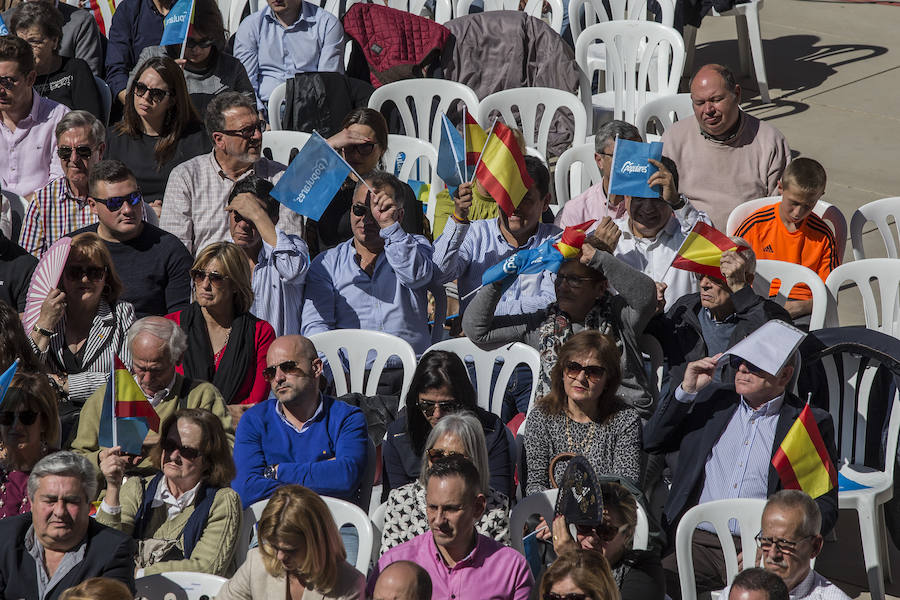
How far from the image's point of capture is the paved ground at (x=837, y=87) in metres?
10.5

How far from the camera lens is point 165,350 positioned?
609 cm

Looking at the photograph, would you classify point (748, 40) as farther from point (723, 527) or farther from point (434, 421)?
point (723, 527)

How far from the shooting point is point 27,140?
27.4 feet

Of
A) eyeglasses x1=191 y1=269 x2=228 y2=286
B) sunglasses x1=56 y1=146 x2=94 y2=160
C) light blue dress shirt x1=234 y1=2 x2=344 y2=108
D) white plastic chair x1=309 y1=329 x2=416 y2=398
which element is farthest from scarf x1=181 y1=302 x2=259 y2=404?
light blue dress shirt x1=234 y1=2 x2=344 y2=108

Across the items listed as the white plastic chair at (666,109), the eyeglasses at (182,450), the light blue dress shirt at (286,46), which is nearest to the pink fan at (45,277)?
the eyeglasses at (182,450)

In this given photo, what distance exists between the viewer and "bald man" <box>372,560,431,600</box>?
15.4 ft

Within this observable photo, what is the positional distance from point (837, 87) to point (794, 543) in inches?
300

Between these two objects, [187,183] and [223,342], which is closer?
[223,342]

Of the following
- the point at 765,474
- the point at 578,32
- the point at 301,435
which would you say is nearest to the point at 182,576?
the point at 301,435

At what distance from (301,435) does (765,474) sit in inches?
76.1

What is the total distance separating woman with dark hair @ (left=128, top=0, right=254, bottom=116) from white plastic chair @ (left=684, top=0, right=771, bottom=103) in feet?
13.7

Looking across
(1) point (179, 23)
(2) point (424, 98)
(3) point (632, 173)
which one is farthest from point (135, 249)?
(2) point (424, 98)

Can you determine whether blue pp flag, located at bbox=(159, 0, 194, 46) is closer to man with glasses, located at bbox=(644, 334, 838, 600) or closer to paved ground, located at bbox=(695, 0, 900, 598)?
man with glasses, located at bbox=(644, 334, 838, 600)

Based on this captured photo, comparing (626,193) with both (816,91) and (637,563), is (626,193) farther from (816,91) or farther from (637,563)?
(816,91)
